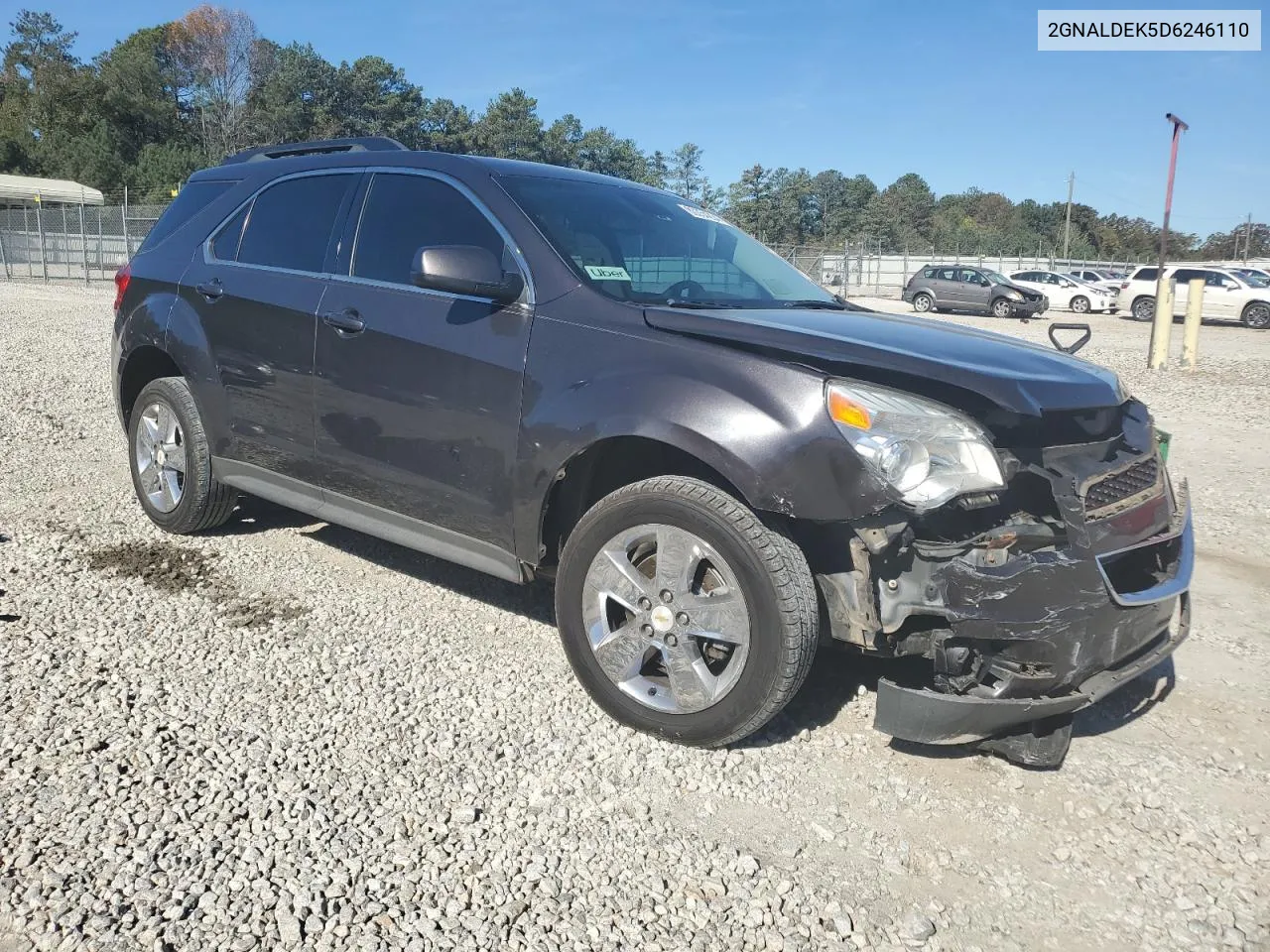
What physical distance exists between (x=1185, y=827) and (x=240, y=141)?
247ft

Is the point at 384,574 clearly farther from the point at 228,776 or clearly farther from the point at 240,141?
the point at 240,141

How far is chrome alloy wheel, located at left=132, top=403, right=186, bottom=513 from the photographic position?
4891mm

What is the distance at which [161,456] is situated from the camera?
16.4 ft

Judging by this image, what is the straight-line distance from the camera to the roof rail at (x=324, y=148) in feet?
14.8

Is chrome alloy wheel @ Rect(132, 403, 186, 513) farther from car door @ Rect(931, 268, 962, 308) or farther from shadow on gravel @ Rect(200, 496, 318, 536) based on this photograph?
car door @ Rect(931, 268, 962, 308)

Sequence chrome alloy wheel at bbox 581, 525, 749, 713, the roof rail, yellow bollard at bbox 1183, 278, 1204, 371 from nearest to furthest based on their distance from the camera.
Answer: chrome alloy wheel at bbox 581, 525, 749, 713 < the roof rail < yellow bollard at bbox 1183, 278, 1204, 371

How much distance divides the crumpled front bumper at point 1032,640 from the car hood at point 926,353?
45 centimetres

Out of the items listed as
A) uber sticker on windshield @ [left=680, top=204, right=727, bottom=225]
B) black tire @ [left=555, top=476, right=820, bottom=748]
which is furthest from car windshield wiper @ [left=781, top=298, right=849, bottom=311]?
black tire @ [left=555, top=476, right=820, bottom=748]

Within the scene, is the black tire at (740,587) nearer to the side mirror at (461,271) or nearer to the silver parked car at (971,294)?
the side mirror at (461,271)

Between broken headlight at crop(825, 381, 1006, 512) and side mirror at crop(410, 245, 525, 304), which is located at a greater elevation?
side mirror at crop(410, 245, 525, 304)

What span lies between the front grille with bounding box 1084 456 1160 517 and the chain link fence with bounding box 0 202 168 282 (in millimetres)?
30586

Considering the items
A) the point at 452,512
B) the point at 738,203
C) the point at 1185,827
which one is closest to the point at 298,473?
the point at 452,512

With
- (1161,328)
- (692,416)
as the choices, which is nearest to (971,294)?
(1161,328)

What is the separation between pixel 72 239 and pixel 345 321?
104 ft
